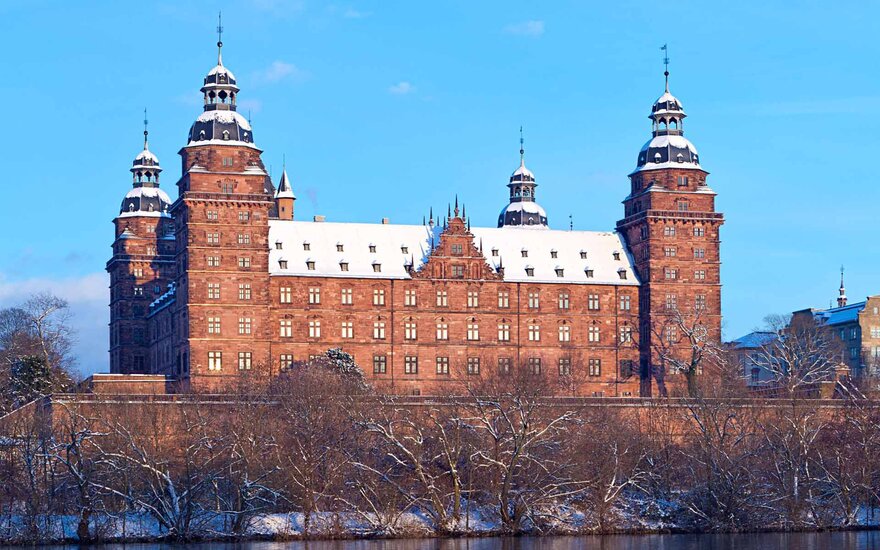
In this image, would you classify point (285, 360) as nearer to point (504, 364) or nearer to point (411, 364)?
point (411, 364)

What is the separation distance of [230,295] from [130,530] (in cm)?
3924

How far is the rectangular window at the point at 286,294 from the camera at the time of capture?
140375 mm

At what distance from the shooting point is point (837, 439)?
11100 cm

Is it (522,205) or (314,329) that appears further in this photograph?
(522,205)

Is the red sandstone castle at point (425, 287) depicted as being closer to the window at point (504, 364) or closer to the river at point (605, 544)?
the window at point (504, 364)

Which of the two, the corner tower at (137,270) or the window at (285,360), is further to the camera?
the corner tower at (137,270)

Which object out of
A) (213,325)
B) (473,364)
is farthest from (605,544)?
(473,364)

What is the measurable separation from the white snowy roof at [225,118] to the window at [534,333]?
86.8 feet

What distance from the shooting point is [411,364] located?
14338 cm

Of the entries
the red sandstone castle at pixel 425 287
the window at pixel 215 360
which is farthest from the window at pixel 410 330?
the window at pixel 215 360

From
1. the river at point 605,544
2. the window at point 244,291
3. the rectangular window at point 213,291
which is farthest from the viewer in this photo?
the window at point 244,291

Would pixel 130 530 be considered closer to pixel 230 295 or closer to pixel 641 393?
pixel 230 295

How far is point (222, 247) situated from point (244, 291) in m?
3.50


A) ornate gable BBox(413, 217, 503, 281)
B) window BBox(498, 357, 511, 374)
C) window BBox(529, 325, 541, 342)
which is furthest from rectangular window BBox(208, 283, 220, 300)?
window BBox(529, 325, 541, 342)
